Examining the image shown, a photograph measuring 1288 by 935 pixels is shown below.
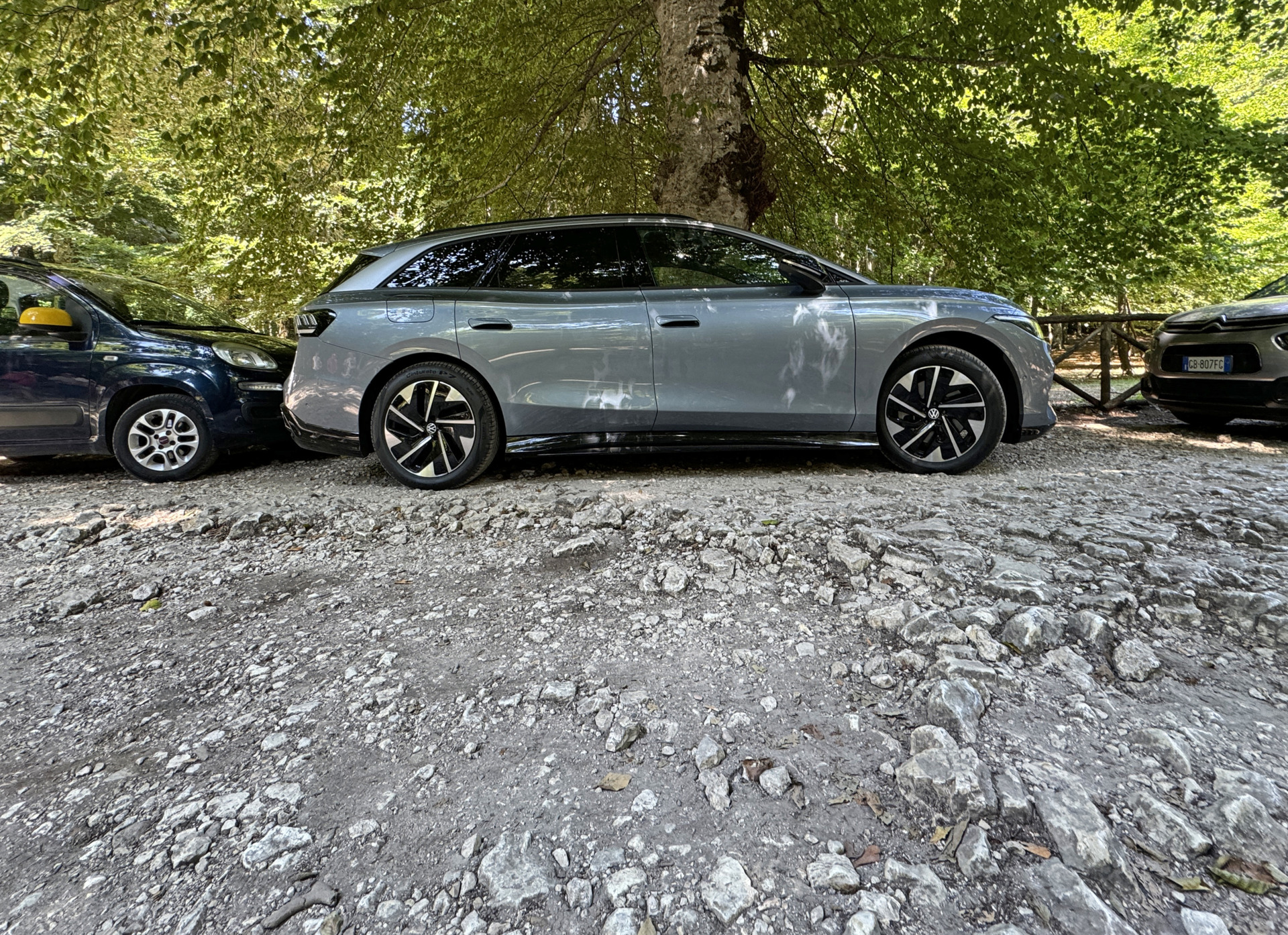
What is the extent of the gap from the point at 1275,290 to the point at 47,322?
1064cm

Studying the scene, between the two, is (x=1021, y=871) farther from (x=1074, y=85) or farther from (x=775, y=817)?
(x=1074, y=85)

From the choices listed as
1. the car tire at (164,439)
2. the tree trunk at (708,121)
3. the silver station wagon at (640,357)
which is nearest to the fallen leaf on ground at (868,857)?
the silver station wagon at (640,357)

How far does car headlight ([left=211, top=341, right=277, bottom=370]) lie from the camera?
5281 millimetres

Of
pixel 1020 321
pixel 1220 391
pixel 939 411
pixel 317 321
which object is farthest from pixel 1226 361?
pixel 317 321

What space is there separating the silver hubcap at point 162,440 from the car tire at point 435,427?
201cm

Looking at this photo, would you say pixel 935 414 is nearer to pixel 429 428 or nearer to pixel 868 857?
pixel 429 428

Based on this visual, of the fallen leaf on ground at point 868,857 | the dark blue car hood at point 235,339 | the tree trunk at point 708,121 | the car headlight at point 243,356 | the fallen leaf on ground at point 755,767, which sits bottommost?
the fallen leaf on ground at point 868,857

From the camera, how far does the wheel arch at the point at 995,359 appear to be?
14.5 feet

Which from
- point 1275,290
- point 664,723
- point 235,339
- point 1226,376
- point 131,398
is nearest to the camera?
point 664,723

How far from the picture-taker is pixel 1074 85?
5762mm

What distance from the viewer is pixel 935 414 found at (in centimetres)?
441

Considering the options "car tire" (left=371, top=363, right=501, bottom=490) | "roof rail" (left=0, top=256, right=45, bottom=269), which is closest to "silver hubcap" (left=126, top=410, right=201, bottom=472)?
"roof rail" (left=0, top=256, right=45, bottom=269)

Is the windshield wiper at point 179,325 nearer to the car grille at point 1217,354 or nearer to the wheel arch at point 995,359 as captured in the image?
the wheel arch at point 995,359

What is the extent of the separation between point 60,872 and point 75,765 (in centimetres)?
47
